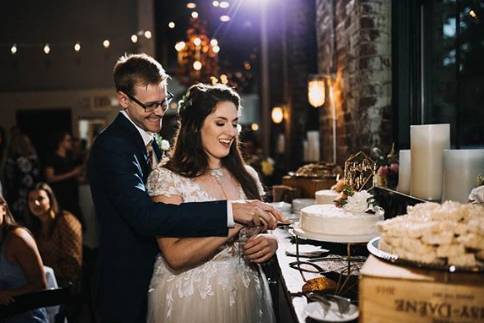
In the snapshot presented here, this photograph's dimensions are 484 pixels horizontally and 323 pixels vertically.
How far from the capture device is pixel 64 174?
266 inches

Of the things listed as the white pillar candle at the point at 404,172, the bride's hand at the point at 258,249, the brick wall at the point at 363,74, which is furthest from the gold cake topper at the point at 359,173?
the brick wall at the point at 363,74

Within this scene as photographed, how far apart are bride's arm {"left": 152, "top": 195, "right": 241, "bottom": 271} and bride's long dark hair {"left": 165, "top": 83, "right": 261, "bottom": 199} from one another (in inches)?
12.0

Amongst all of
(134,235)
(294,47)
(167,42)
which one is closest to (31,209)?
(134,235)

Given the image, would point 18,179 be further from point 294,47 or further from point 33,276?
point 294,47

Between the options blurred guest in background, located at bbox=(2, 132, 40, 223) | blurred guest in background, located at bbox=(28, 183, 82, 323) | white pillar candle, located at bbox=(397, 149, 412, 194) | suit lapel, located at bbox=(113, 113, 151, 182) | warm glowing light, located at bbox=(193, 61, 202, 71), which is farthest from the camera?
warm glowing light, located at bbox=(193, 61, 202, 71)

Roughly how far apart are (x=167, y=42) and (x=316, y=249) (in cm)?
1165

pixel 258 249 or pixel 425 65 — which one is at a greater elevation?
pixel 425 65

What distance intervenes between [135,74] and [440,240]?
1.45 m

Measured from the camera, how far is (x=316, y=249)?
90.0 inches

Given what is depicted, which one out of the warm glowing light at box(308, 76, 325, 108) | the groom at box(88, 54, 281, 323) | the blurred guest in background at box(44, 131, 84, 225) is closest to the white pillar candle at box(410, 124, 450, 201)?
the groom at box(88, 54, 281, 323)

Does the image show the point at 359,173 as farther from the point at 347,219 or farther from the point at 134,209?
the point at 134,209

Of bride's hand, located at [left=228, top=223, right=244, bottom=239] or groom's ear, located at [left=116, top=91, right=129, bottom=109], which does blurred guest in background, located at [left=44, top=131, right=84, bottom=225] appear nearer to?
groom's ear, located at [left=116, top=91, right=129, bottom=109]

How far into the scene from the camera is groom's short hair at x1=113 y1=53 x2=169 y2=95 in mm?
2121

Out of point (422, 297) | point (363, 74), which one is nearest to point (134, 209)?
point (422, 297)
